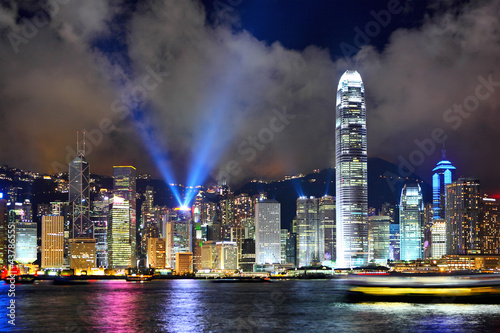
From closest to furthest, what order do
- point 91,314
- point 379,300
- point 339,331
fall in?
point 339,331 < point 91,314 < point 379,300

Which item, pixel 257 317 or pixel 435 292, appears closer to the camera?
pixel 257 317

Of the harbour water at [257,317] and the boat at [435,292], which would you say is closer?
the harbour water at [257,317]

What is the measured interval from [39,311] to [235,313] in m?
24.6

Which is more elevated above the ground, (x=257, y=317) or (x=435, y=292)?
(x=257, y=317)

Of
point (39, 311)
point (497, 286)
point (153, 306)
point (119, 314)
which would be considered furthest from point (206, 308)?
point (497, 286)

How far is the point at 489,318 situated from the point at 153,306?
43545 millimetres

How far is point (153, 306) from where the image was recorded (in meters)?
89.2

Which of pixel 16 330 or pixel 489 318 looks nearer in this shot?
pixel 16 330

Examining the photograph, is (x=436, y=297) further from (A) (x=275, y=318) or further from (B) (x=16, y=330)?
(B) (x=16, y=330)

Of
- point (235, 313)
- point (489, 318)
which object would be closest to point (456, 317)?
point (489, 318)

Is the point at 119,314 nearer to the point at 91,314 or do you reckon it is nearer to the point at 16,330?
the point at 91,314

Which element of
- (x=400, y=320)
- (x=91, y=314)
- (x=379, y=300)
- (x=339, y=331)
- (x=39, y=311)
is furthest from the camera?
(x=379, y=300)

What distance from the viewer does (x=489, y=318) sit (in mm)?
67875

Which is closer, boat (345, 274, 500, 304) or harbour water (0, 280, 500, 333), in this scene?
harbour water (0, 280, 500, 333)
